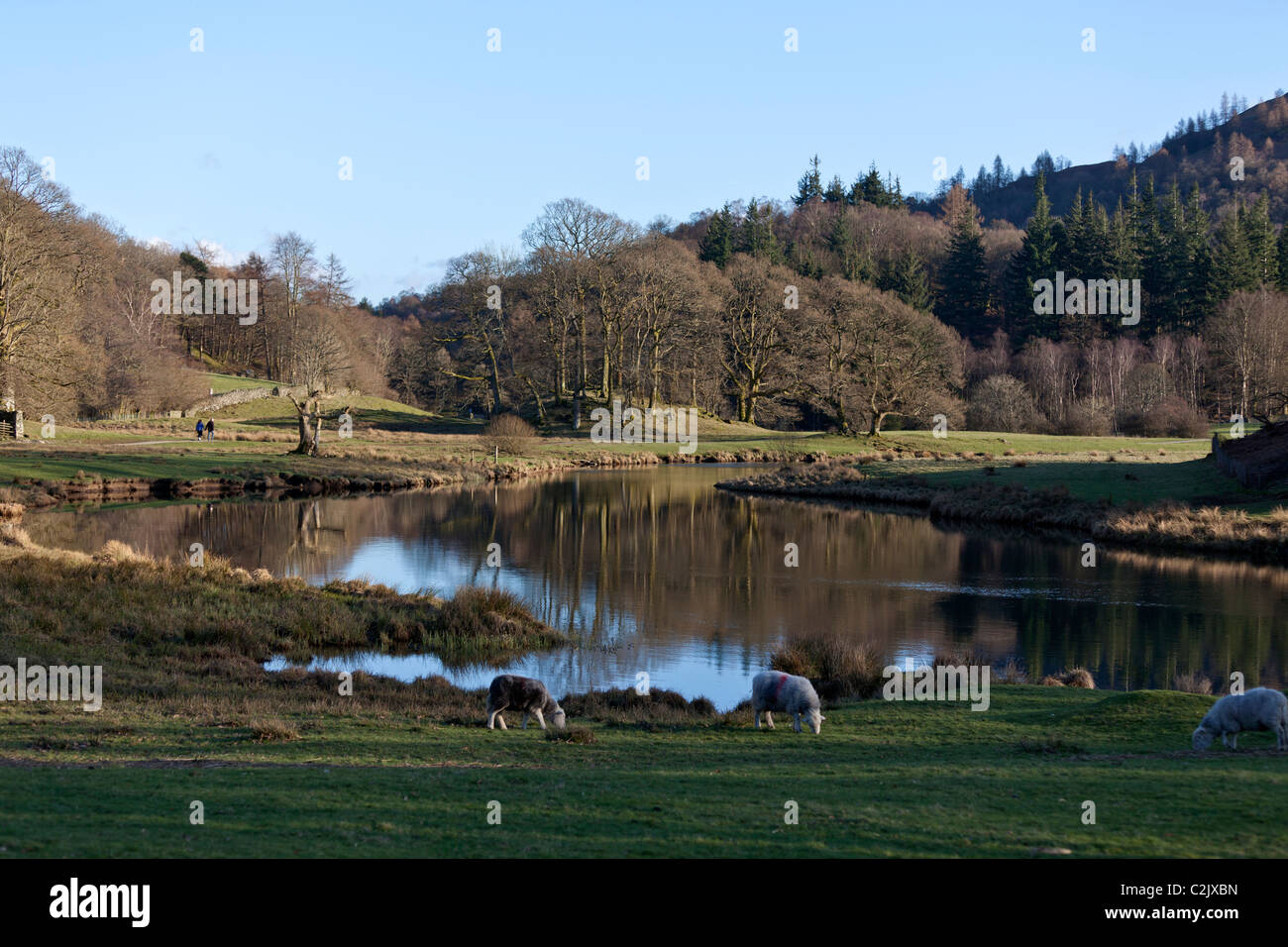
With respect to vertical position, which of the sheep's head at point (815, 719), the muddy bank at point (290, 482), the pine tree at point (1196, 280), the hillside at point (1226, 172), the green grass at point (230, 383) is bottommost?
the sheep's head at point (815, 719)

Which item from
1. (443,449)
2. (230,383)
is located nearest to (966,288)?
(443,449)

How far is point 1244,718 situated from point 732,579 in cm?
2030

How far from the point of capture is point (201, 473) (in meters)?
52.5

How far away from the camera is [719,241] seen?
112 metres

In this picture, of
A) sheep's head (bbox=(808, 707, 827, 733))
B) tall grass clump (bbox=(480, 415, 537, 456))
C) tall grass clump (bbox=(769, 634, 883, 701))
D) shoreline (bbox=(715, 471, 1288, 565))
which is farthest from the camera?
tall grass clump (bbox=(480, 415, 537, 456))

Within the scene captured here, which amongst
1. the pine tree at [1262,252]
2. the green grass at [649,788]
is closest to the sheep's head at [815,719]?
the green grass at [649,788]

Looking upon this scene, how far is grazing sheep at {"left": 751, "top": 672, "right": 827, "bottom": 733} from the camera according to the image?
554 inches

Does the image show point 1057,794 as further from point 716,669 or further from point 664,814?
point 716,669

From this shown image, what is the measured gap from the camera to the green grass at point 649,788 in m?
7.28

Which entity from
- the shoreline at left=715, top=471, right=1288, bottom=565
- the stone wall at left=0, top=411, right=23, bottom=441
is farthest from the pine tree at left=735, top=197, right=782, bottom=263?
the stone wall at left=0, top=411, right=23, bottom=441

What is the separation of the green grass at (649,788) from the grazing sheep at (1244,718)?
28 centimetres

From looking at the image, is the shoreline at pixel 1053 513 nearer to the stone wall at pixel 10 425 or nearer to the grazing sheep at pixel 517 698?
the grazing sheep at pixel 517 698

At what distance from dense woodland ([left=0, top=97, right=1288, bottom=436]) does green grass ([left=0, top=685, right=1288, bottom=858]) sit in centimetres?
5174

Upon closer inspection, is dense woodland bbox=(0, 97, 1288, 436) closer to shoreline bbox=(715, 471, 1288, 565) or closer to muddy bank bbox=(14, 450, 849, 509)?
muddy bank bbox=(14, 450, 849, 509)
